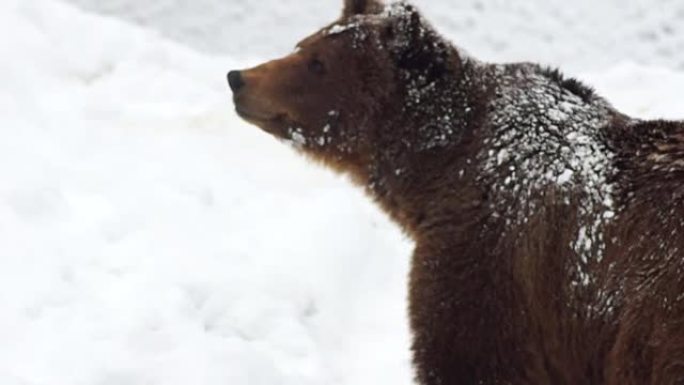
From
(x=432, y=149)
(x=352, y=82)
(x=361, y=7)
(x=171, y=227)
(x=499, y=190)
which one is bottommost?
(x=499, y=190)

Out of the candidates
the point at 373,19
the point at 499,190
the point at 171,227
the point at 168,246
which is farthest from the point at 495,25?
the point at 499,190

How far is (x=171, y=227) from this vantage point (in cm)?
636

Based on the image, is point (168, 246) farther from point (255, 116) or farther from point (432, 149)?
point (432, 149)

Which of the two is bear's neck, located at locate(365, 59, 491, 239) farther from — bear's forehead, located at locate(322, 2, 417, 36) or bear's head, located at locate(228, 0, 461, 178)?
bear's forehead, located at locate(322, 2, 417, 36)

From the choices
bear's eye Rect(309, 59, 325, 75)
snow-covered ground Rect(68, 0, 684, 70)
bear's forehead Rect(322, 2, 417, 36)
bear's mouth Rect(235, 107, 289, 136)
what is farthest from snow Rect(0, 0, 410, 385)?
snow-covered ground Rect(68, 0, 684, 70)

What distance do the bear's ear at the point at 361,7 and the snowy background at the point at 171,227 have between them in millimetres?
1651

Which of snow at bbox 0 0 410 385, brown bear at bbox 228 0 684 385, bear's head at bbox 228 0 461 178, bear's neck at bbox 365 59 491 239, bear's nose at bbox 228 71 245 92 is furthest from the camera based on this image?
snow at bbox 0 0 410 385

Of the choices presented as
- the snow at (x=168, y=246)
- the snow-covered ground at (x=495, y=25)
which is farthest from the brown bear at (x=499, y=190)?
the snow-covered ground at (x=495, y=25)

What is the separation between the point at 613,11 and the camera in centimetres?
1073

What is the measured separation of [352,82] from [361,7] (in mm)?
359

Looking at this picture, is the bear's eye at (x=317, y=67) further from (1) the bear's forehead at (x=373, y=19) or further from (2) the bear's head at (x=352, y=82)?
(1) the bear's forehead at (x=373, y=19)

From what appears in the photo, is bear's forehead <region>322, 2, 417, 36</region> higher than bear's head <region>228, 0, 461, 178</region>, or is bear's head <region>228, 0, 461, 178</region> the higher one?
bear's forehead <region>322, 2, 417, 36</region>

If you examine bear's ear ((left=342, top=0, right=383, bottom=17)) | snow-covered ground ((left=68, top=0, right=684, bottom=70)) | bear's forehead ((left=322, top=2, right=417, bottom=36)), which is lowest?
bear's forehead ((left=322, top=2, right=417, bottom=36))

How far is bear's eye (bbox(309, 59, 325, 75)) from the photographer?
176 inches
